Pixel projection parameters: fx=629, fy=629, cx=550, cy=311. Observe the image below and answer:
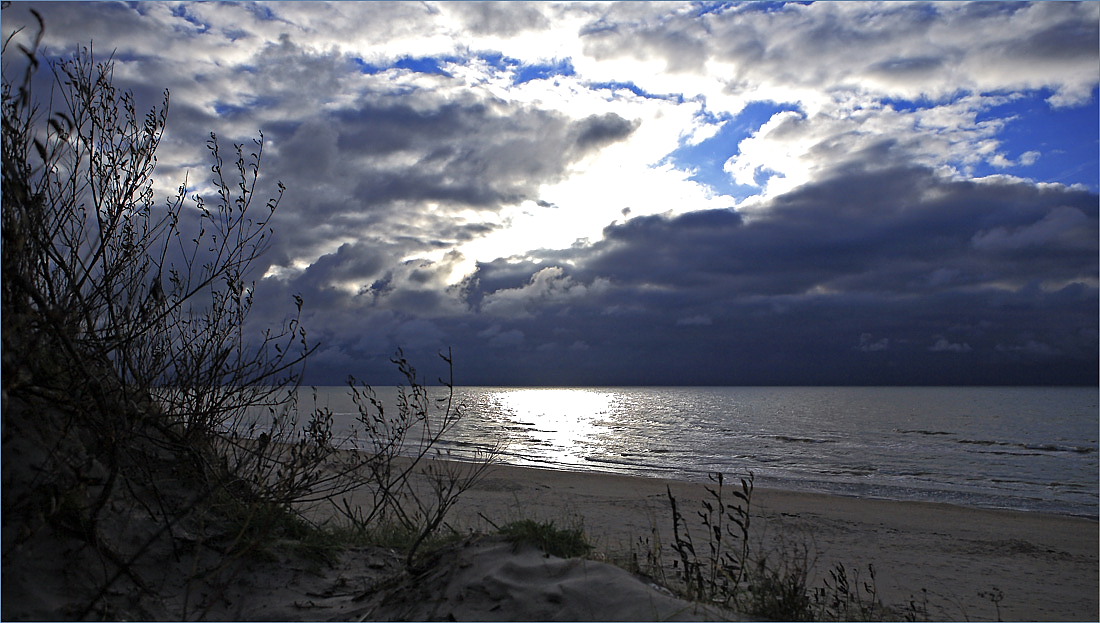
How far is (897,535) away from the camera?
44.7 ft

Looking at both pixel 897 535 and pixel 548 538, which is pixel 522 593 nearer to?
pixel 548 538

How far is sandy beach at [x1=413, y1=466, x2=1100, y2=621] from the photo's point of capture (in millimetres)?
9102

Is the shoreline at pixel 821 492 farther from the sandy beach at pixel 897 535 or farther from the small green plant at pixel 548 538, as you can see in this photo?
the small green plant at pixel 548 538

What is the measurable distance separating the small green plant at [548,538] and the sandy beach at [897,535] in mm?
2002

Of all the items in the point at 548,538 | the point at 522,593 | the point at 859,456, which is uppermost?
the point at 548,538

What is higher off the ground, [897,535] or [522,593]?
[522,593]

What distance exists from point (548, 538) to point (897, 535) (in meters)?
12.2

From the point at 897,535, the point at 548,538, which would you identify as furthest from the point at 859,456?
the point at 548,538

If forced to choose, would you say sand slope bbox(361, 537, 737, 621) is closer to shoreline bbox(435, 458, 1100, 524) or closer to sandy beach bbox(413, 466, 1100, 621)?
sandy beach bbox(413, 466, 1100, 621)

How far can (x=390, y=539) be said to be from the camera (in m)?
5.67

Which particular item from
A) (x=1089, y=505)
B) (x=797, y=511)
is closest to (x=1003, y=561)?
(x=797, y=511)

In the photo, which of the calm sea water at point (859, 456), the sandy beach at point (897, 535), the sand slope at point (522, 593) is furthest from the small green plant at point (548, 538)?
the calm sea water at point (859, 456)

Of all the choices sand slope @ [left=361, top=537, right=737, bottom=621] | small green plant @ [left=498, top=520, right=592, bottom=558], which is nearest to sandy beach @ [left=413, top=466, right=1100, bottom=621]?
small green plant @ [left=498, top=520, right=592, bottom=558]

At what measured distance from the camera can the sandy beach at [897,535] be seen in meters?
9.10
